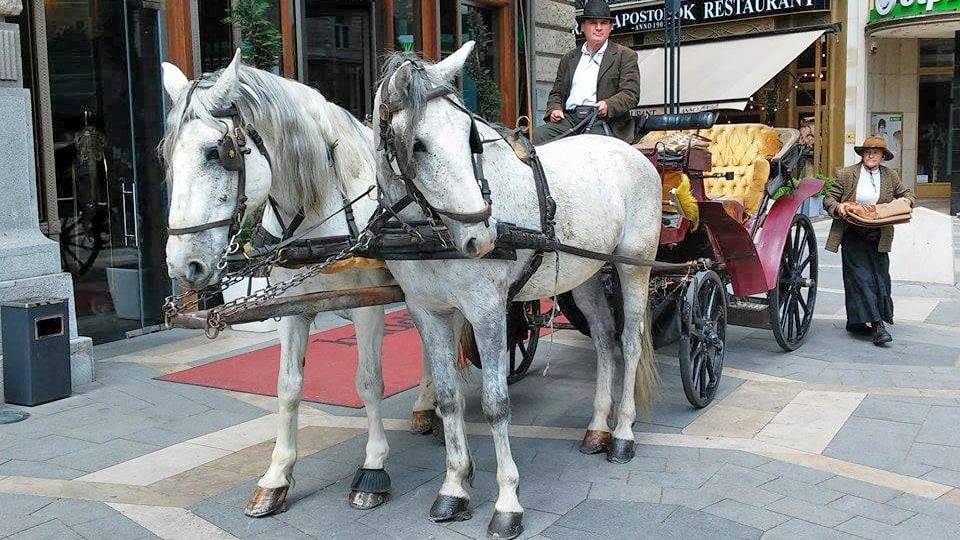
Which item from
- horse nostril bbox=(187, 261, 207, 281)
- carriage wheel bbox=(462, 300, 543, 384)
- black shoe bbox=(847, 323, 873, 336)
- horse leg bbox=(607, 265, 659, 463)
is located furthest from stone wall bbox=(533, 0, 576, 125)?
horse nostril bbox=(187, 261, 207, 281)

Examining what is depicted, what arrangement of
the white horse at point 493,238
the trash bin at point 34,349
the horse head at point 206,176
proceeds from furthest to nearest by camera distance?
the trash bin at point 34,349
the white horse at point 493,238
the horse head at point 206,176

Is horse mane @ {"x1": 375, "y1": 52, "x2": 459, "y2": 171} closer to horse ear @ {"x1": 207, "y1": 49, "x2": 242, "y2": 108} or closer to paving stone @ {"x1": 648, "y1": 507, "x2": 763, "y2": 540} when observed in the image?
horse ear @ {"x1": 207, "y1": 49, "x2": 242, "y2": 108}

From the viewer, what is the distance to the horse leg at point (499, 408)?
393 centimetres

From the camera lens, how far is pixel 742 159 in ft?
22.7

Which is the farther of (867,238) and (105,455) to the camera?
(867,238)

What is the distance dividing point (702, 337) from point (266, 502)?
301cm

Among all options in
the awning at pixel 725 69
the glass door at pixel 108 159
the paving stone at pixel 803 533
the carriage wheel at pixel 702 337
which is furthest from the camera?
the awning at pixel 725 69

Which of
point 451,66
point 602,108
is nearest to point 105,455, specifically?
point 451,66

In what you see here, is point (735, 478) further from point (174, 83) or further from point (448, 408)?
point (174, 83)

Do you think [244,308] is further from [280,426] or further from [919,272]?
[919,272]

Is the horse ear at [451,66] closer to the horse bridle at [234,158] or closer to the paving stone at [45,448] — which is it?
the horse bridle at [234,158]

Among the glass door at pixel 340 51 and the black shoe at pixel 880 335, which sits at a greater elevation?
the glass door at pixel 340 51

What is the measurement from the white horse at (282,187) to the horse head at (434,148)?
51cm

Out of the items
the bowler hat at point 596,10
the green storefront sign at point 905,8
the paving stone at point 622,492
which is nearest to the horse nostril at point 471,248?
the paving stone at point 622,492
